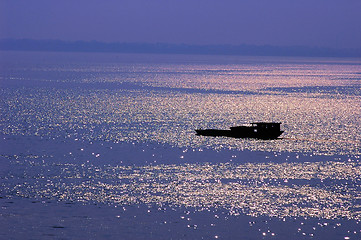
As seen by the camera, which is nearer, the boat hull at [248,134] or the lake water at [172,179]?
the lake water at [172,179]

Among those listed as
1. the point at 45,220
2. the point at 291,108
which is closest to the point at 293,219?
the point at 45,220

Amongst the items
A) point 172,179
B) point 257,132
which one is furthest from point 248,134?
point 172,179

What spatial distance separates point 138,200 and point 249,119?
7068 cm

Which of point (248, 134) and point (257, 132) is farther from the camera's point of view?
point (248, 134)

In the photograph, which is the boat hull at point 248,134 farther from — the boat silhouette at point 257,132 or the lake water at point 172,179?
the lake water at point 172,179

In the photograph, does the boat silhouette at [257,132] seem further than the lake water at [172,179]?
Yes

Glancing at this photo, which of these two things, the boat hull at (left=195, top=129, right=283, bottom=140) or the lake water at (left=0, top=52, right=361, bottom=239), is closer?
the lake water at (left=0, top=52, right=361, bottom=239)

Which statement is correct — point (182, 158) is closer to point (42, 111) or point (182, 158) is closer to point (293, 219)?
point (293, 219)

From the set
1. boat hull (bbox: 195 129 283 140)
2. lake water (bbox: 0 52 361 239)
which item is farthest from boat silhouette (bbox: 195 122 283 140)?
lake water (bbox: 0 52 361 239)

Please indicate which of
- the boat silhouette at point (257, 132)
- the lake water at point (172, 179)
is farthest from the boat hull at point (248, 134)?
the lake water at point (172, 179)

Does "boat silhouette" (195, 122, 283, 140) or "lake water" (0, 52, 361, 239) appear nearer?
"lake water" (0, 52, 361, 239)

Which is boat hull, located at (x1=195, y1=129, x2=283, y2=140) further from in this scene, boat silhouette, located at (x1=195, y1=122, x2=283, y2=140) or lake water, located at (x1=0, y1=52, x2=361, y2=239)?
lake water, located at (x1=0, y1=52, x2=361, y2=239)

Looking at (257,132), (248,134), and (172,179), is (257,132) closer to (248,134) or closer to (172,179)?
(248,134)

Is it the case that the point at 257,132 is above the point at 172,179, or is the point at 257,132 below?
above
